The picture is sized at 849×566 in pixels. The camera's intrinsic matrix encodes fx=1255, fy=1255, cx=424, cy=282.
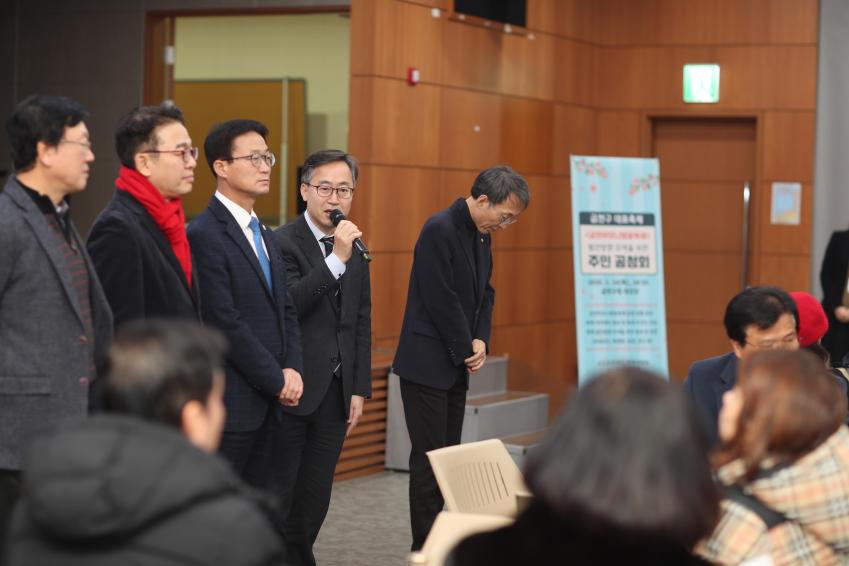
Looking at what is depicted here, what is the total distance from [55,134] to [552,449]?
1.83 meters

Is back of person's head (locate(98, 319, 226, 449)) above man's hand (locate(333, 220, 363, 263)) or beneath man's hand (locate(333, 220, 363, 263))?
beneath

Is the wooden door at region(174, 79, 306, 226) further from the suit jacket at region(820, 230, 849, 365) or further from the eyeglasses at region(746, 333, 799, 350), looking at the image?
the eyeglasses at region(746, 333, 799, 350)

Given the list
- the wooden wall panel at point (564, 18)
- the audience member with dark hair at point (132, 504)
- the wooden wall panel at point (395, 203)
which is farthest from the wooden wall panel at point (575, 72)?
the audience member with dark hair at point (132, 504)

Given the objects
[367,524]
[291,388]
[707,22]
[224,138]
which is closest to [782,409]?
[291,388]

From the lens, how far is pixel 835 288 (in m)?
7.51

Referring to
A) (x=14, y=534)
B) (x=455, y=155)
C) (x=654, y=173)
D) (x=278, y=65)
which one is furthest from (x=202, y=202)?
(x=14, y=534)

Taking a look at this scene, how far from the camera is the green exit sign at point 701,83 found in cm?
965

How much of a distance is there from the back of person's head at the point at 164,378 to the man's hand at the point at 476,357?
3054mm

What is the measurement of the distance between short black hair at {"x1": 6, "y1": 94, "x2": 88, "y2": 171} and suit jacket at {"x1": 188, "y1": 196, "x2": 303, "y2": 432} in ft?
2.50

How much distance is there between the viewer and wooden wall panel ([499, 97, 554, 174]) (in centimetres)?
885

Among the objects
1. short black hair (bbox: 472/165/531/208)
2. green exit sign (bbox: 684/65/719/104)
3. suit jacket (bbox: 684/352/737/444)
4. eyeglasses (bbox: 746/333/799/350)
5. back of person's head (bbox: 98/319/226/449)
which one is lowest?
suit jacket (bbox: 684/352/737/444)

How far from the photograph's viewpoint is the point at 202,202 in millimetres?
11469

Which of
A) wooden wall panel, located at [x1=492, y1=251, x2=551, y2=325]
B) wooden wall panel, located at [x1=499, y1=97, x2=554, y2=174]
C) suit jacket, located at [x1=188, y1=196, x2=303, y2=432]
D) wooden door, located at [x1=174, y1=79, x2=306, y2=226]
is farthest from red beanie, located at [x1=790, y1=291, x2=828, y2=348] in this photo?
wooden door, located at [x1=174, y1=79, x2=306, y2=226]

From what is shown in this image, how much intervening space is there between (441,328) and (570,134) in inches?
196
